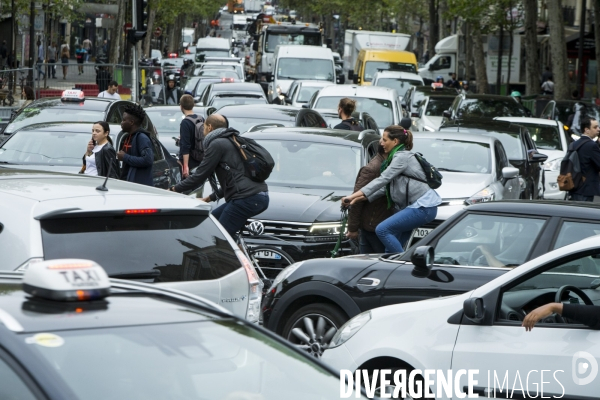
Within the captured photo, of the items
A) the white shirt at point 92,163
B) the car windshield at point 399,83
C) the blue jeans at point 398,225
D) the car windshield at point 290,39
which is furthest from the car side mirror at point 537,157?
the car windshield at point 290,39

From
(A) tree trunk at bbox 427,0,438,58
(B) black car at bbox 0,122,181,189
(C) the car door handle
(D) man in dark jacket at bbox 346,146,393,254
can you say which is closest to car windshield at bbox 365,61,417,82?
(A) tree trunk at bbox 427,0,438,58

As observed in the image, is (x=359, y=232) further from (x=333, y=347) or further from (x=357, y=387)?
(x=357, y=387)

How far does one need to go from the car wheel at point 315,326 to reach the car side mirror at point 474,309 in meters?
1.78

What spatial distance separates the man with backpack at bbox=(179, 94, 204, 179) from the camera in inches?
563

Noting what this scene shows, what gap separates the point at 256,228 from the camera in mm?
10430

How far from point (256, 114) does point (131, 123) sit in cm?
766

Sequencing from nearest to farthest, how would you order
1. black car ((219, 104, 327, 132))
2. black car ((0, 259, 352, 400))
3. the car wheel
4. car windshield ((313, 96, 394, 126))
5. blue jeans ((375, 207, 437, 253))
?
black car ((0, 259, 352, 400)) → the car wheel → blue jeans ((375, 207, 437, 253)) → black car ((219, 104, 327, 132)) → car windshield ((313, 96, 394, 126))

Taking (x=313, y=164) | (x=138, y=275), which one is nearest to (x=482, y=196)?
(x=313, y=164)

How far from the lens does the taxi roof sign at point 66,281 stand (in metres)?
3.33

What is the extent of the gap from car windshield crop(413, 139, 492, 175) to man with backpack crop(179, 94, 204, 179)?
3.00 m

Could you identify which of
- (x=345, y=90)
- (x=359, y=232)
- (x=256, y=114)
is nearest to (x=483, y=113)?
(x=345, y=90)

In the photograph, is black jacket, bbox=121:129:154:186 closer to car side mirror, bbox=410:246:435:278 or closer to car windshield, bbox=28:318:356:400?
car side mirror, bbox=410:246:435:278

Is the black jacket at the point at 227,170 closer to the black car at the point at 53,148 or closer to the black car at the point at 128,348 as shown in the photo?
the black car at the point at 53,148

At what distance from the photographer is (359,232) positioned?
10086 millimetres
